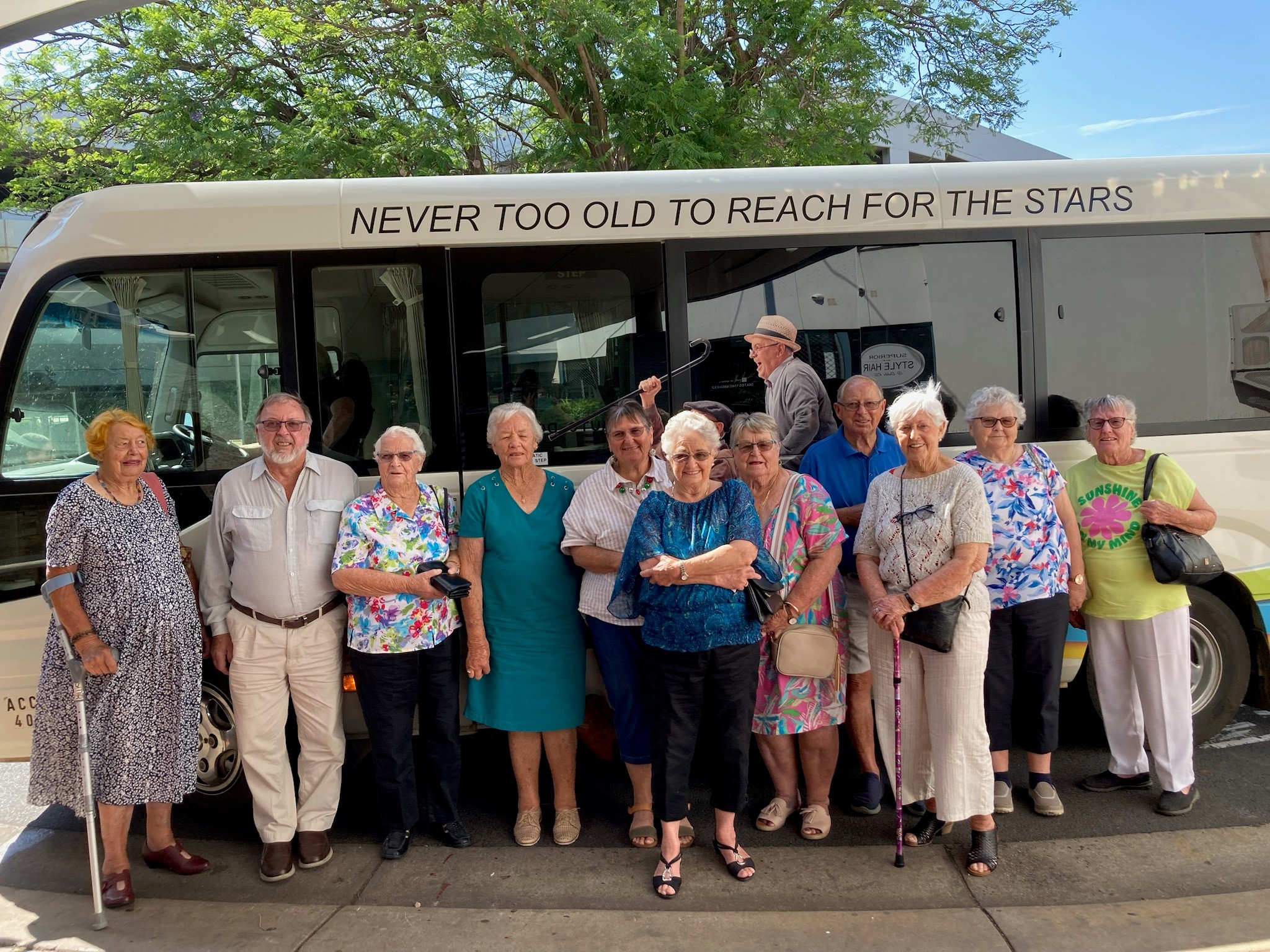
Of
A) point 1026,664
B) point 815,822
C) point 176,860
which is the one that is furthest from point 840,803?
point 176,860

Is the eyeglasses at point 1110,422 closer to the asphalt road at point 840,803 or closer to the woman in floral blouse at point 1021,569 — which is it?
the woman in floral blouse at point 1021,569

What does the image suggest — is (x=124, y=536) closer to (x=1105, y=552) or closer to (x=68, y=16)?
(x=68, y=16)

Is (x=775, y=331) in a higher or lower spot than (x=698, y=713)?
higher

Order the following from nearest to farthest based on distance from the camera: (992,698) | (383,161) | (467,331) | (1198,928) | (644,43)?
1. (1198,928)
2. (992,698)
3. (467,331)
4. (644,43)
5. (383,161)

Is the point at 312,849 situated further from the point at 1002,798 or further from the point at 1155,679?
the point at 1155,679

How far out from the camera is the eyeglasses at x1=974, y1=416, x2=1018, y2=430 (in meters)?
4.16

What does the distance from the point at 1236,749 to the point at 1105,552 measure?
5.78ft

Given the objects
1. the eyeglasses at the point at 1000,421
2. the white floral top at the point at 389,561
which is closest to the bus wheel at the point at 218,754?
the white floral top at the point at 389,561

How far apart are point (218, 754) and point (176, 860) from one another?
52 centimetres

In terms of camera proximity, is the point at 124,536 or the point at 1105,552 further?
the point at 1105,552

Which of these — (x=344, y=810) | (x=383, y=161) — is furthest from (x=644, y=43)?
(x=344, y=810)

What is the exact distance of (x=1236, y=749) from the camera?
206 inches

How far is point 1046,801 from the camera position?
4.44 m

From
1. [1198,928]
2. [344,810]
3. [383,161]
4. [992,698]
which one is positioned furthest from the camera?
[383,161]
